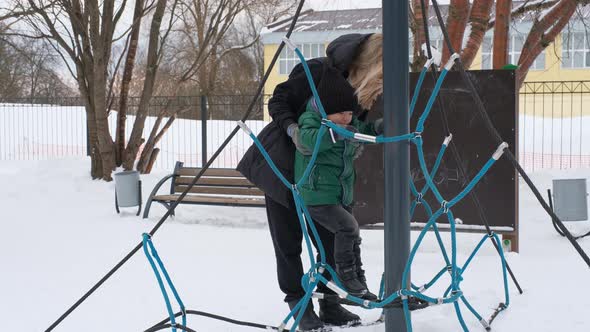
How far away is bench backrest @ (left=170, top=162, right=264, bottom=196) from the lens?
7582mm

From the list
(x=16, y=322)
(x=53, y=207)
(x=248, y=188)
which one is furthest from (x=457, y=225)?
(x=53, y=207)

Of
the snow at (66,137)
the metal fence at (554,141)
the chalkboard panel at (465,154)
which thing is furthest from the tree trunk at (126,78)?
the metal fence at (554,141)

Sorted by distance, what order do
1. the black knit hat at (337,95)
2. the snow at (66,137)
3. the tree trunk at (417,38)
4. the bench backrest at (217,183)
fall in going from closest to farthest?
1. the black knit hat at (337,95)
2. the bench backrest at (217,183)
3. the tree trunk at (417,38)
4. the snow at (66,137)

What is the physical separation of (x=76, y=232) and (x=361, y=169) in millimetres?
3054

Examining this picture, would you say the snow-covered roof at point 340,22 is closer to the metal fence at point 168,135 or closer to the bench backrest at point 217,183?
the metal fence at point 168,135

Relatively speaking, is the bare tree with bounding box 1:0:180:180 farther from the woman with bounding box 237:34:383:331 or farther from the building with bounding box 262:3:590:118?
the building with bounding box 262:3:590:118

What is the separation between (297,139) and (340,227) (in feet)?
1.44

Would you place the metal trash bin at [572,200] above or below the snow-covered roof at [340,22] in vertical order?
below

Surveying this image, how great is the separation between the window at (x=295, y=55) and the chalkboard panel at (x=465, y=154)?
2252 cm

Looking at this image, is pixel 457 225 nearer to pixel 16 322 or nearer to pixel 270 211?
pixel 270 211

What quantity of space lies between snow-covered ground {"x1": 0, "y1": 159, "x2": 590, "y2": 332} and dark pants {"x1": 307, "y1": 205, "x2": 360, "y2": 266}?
0.44 meters

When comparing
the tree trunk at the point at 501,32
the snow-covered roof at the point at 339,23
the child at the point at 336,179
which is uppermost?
the snow-covered roof at the point at 339,23

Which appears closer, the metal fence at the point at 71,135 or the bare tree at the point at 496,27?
the bare tree at the point at 496,27

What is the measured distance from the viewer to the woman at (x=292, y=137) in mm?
3014
